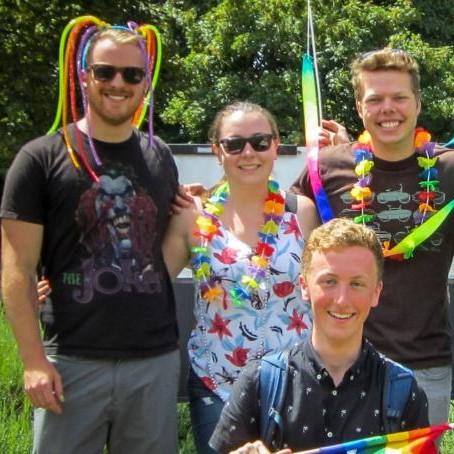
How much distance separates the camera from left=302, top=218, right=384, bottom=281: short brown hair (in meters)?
2.89

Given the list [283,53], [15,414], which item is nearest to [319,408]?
[15,414]

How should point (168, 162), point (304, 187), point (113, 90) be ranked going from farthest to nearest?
1. point (304, 187)
2. point (168, 162)
3. point (113, 90)

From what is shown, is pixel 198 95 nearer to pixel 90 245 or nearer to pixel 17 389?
pixel 17 389

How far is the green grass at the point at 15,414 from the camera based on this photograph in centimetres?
525

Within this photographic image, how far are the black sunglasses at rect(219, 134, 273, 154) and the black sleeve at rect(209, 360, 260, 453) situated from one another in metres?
1.11

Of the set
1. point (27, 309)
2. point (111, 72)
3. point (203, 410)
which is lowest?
point (203, 410)

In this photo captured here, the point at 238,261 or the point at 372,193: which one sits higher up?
the point at 372,193

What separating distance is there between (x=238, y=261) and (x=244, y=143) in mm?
443

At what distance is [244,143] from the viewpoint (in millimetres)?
3742

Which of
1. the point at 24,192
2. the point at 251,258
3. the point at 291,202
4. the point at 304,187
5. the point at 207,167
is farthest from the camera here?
the point at 207,167

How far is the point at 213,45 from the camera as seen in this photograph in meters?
21.0

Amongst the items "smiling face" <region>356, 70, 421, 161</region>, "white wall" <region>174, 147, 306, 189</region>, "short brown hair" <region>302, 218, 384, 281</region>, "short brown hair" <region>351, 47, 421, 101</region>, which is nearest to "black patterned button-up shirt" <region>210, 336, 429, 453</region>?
"short brown hair" <region>302, 218, 384, 281</region>

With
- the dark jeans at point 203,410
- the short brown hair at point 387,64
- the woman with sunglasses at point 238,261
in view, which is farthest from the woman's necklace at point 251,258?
the short brown hair at point 387,64

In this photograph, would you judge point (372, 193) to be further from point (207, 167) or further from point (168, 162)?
point (207, 167)
